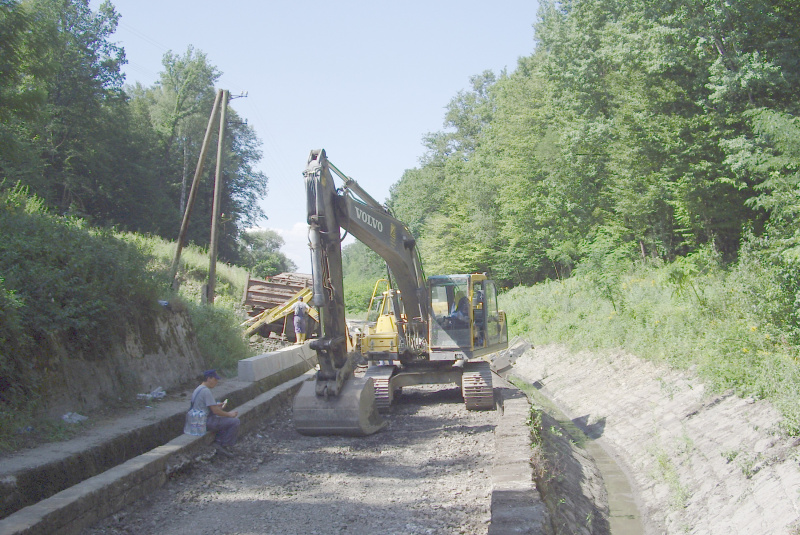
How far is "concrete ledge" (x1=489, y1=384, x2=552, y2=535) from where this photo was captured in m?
5.30

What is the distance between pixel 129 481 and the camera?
270 inches

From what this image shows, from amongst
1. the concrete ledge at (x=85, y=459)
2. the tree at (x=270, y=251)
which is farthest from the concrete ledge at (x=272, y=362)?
the tree at (x=270, y=251)

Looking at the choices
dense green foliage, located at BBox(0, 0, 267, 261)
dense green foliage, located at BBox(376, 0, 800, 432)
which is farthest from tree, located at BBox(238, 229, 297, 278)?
dense green foliage, located at BBox(376, 0, 800, 432)

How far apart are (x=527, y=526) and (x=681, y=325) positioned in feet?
31.2

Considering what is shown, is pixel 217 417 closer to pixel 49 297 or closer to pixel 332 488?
pixel 332 488

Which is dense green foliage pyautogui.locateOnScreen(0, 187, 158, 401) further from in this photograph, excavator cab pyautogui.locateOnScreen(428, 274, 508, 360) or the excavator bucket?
excavator cab pyautogui.locateOnScreen(428, 274, 508, 360)

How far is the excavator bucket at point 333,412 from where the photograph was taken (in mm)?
9734

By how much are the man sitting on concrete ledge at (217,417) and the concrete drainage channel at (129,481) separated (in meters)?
0.18

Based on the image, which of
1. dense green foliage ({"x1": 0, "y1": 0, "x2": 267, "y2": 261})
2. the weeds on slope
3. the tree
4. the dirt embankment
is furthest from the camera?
the tree

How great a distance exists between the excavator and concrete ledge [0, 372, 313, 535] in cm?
196

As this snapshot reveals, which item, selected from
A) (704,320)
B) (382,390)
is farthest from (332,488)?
(704,320)

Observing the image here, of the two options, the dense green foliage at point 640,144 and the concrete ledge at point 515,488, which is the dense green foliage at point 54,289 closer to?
the concrete ledge at point 515,488

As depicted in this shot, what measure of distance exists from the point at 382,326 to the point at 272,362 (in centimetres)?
375

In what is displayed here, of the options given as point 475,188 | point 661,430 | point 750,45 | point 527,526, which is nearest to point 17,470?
point 527,526
